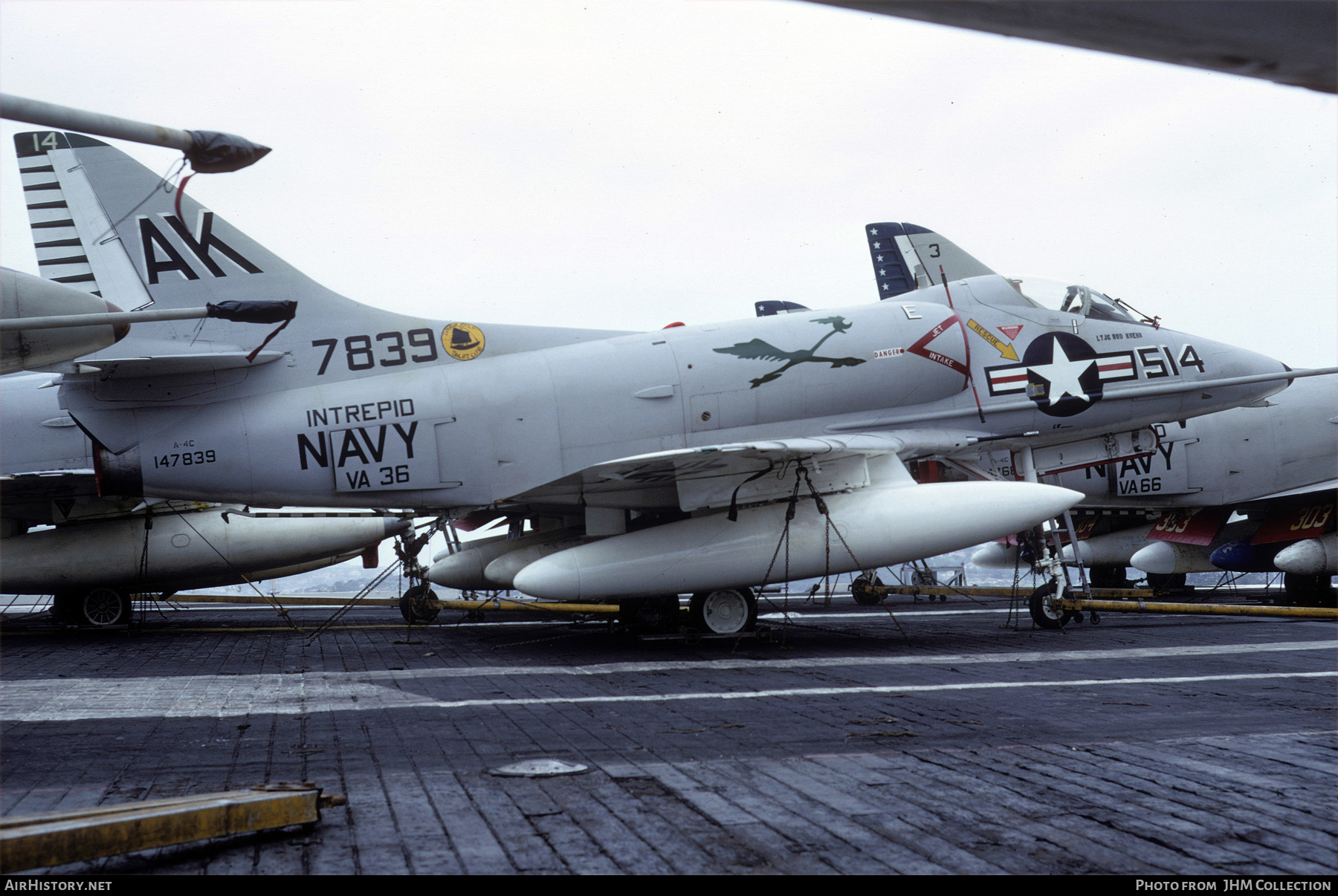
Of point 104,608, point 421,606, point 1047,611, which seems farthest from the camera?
point 421,606

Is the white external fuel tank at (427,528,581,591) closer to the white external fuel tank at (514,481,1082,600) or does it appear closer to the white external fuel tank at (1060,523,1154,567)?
the white external fuel tank at (514,481,1082,600)

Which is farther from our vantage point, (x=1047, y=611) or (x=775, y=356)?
(x=1047, y=611)

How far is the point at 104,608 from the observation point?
15.5 m

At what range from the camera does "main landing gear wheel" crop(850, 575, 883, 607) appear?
20047 millimetres

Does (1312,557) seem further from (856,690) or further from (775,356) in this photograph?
(856,690)

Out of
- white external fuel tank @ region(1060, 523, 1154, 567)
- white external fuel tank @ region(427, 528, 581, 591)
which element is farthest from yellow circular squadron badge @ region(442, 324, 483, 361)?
white external fuel tank @ region(1060, 523, 1154, 567)

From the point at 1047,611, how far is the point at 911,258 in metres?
11.4

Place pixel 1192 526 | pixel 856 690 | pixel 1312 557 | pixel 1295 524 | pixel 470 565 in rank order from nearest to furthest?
pixel 856 690, pixel 470 565, pixel 1312 557, pixel 1295 524, pixel 1192 526

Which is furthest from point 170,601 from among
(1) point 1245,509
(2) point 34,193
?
(1) point 1245,509

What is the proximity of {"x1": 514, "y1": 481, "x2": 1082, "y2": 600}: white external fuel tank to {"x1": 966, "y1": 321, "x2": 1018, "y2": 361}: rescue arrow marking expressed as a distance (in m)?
2.35

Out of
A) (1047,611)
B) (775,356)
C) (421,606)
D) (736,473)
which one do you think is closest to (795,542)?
(736,473)

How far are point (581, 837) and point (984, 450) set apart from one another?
34.1 feet

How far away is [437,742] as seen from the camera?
234 inches

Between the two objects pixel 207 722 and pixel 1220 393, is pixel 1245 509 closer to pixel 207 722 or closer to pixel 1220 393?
pixel 1220 393
